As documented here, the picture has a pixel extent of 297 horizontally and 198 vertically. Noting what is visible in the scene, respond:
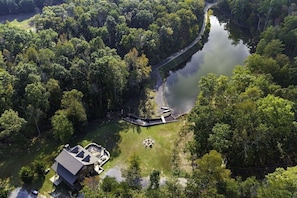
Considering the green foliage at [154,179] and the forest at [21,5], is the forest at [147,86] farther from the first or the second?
the forest at [21,5]

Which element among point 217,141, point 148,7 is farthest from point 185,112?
point 148,7

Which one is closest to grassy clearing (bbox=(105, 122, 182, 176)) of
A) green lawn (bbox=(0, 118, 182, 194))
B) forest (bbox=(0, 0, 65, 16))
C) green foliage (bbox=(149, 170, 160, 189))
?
green lawn (bbox=(0, 118, 182, 194))

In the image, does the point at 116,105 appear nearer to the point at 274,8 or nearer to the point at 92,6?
the point at 92,6

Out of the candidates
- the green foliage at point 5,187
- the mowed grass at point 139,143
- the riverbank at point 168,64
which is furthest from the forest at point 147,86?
the mowed grass at point 139,143

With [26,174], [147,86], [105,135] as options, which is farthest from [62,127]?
[147,86]

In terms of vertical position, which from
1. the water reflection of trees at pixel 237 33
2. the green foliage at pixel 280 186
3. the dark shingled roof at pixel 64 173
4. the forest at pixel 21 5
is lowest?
the dark shingled roof at pixel 64 173

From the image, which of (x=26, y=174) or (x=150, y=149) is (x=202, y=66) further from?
(x=26, y=174)

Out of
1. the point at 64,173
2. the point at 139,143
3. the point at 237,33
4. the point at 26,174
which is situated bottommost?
the point at 139,143
